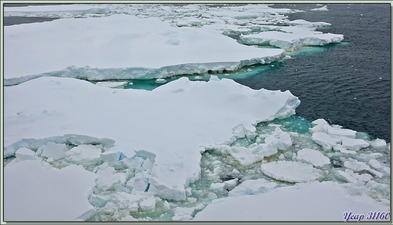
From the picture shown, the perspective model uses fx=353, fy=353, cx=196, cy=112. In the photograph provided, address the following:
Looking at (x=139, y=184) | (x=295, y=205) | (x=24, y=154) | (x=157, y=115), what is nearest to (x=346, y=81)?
(x=157, y=115)

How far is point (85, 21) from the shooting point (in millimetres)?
17125

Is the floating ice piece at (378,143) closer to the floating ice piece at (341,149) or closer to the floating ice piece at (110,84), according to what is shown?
the floating ice piece at (341,149)

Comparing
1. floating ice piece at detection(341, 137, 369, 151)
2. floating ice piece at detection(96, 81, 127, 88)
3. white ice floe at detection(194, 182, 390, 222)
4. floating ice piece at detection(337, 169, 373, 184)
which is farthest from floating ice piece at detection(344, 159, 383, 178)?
floating ice piece at detection(96, 81, 127, 88)


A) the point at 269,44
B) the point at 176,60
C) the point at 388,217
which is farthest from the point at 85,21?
the point at 388,217

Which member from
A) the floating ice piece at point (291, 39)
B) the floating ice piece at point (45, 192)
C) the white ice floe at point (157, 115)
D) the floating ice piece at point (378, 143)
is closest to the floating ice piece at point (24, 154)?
the floating ice piece at point (45, 192)

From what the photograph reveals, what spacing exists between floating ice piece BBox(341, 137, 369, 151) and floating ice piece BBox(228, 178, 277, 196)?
2.19 metres

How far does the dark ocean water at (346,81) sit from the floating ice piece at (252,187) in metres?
3.54

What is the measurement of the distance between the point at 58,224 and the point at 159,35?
11.3m

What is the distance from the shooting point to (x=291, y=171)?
625 cm

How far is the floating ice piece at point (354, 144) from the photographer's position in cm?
707

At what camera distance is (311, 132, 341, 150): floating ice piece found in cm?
715

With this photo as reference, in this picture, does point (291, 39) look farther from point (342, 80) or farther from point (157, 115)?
point (157, 115)

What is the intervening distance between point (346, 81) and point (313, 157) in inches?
228

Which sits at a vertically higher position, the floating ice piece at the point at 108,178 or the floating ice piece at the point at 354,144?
the floating ice piece at the point at 354,144
